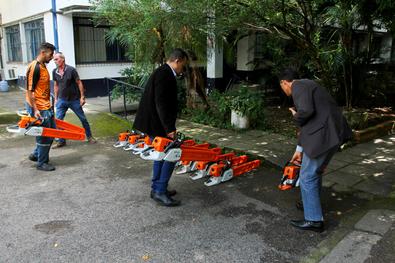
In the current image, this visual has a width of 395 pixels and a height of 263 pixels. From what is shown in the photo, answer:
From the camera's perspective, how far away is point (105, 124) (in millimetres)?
8398

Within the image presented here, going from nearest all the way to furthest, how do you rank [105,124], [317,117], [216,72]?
[317,117] < [105,124] < [216,72]

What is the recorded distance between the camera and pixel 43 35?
12.6 meters

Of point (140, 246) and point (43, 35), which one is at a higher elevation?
point (43, 35)

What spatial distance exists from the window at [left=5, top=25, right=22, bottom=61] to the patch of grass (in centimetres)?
765

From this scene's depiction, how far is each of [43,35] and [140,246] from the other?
36.8 feet

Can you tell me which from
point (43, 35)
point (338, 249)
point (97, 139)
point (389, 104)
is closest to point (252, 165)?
point (338, 249)

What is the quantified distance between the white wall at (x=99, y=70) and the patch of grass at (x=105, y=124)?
3.04 metres

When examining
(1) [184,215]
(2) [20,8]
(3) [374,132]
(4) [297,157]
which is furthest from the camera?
(2) [20,8]

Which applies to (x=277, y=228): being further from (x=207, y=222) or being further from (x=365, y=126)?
(x=365, y=126)

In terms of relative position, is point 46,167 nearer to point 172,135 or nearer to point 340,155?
point 172,135

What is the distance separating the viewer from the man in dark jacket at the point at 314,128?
3379 mm

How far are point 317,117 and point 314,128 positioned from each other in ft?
0.33

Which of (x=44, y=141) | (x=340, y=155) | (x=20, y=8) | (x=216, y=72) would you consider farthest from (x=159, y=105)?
(x=20, y=8)

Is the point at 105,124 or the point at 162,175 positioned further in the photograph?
the point at 105,124
